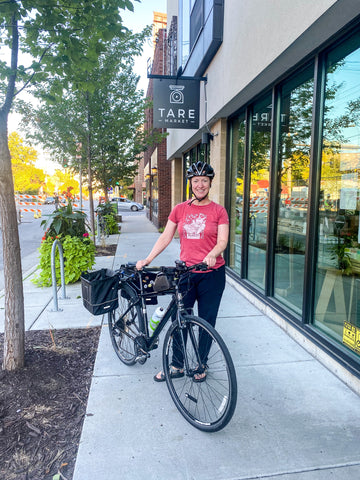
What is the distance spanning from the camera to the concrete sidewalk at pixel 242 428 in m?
2.34

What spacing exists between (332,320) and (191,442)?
78.8 inches

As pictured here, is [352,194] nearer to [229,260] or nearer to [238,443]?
[238,443]

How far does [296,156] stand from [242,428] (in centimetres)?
316

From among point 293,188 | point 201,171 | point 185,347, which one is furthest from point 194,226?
point 293,188

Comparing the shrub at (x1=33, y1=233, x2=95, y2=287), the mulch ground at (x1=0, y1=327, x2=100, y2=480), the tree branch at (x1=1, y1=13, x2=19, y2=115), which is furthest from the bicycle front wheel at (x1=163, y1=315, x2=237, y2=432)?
the shrub at (x1=33, y1=233, x2=95, y2=287)

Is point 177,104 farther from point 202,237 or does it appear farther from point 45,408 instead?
point 45,408

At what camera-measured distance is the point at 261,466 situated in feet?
7.72

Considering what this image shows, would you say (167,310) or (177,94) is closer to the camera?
(167,310)

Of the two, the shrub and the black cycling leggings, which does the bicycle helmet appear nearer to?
the black cycling leggings

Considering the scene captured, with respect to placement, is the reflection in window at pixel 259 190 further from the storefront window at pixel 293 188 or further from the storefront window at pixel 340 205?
the storefront window at pixel 340 205

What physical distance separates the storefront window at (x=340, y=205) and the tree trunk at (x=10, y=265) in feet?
9.79

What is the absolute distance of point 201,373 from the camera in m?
2.86

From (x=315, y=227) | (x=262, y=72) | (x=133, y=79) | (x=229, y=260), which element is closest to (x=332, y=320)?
(x=315, y=227)

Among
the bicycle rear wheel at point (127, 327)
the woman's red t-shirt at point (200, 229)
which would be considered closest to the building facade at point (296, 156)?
the woman's red t-shirt at point (200, 229)
